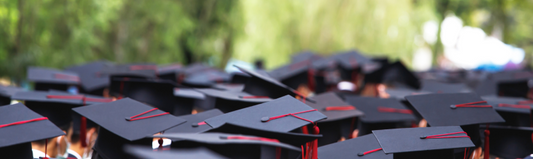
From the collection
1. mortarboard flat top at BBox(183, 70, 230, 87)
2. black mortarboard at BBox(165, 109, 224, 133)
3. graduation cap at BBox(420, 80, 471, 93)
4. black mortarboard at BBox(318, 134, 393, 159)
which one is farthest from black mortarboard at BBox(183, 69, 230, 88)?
black mortarboard at BBox(318, 134, 393, 159)

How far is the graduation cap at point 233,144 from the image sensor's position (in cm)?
123

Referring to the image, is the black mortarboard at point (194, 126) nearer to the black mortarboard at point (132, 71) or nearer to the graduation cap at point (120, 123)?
the graduation cap at point (120, 123)

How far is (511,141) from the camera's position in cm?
225

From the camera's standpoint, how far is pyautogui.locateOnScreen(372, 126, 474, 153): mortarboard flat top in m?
1.59

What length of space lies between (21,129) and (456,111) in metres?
2.05

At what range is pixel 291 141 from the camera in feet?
5.08

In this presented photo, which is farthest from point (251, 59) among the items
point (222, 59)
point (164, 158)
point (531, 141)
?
point (164, 158)

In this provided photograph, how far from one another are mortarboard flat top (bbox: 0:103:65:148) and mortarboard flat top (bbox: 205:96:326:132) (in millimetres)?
674

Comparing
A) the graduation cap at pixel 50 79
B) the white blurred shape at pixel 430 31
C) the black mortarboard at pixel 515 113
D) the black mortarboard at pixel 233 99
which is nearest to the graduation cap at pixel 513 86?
the black mortarboard at pixel 515 113

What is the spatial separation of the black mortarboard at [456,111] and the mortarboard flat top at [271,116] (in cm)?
68

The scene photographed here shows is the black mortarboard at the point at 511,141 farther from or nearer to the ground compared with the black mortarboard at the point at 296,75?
nearer to the ground

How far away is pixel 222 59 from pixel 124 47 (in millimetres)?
2207

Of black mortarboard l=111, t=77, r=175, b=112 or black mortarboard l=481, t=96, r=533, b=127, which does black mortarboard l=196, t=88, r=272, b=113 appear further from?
black mortarboard l=481, t=96, r=533, b=127

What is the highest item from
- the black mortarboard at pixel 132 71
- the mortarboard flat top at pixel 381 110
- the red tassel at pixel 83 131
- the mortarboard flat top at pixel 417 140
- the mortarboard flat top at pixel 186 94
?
the black mortarboard at pixel 132 71
